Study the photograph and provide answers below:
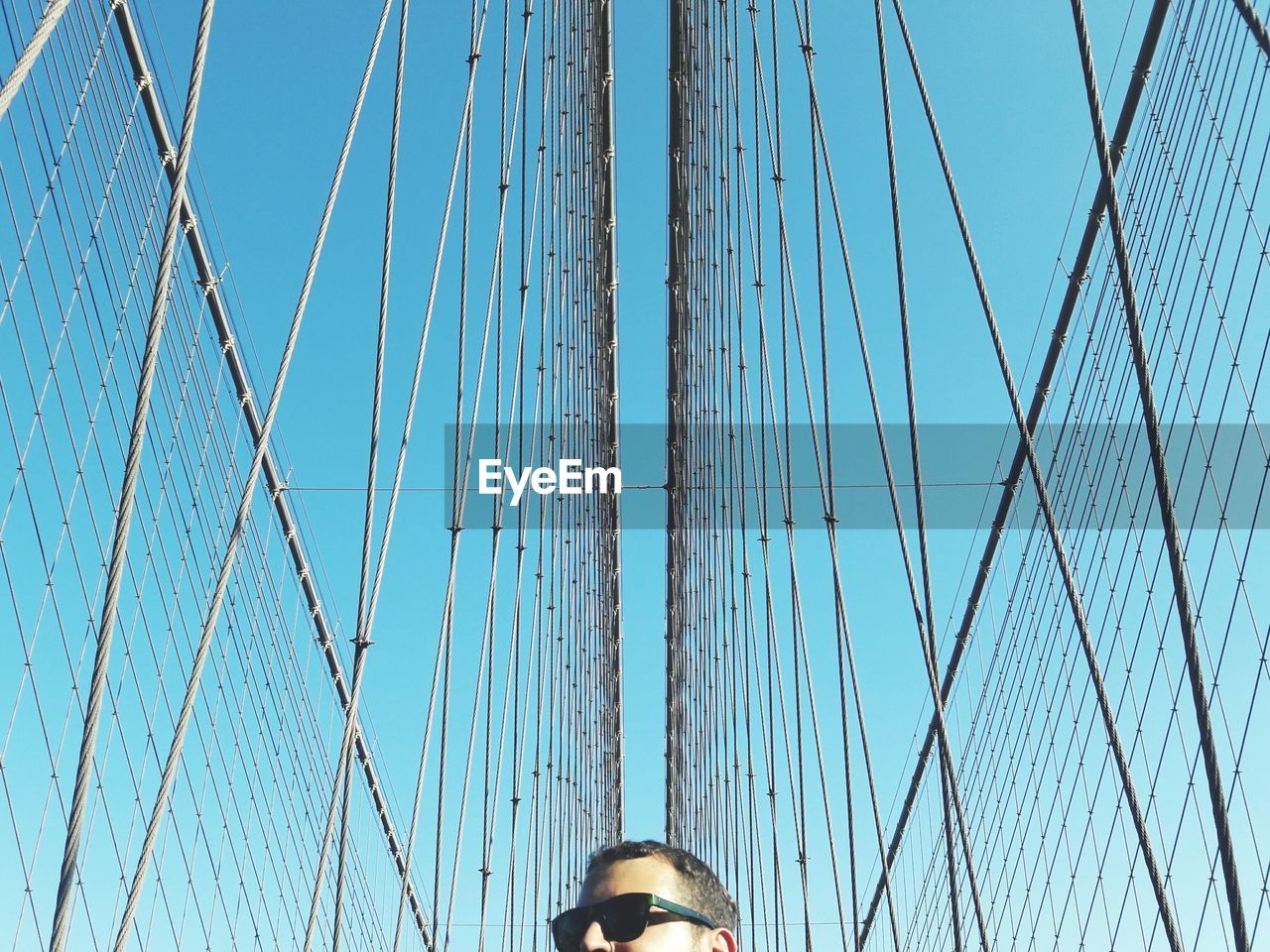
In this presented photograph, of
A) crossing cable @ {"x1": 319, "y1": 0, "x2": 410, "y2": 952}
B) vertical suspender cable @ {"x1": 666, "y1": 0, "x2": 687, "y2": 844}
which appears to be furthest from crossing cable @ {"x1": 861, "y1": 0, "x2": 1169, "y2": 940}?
vertical suspender cable @ {"x1": 666, "y1": 0, "x2": 687, "y2": 844}

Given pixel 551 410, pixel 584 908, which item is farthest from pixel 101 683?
pixel 551 410

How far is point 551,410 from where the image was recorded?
8.23 m

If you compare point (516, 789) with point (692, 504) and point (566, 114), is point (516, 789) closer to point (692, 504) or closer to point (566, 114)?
point (566, 114)

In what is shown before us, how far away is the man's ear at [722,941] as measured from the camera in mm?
1120

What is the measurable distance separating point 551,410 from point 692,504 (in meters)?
3.94

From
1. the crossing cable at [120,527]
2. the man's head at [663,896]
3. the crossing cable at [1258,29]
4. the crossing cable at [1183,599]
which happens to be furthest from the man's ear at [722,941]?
the crossing cable at [1258,29]

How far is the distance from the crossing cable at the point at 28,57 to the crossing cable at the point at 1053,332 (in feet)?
5.50

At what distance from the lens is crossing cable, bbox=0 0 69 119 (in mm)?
1481

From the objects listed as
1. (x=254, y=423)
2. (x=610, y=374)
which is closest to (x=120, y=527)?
(x=254, y=423)

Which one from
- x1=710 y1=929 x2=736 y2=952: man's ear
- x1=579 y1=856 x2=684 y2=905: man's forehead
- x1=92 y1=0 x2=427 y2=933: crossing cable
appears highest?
x1=92 y1=0 x2=427 y2=933: crossing cable

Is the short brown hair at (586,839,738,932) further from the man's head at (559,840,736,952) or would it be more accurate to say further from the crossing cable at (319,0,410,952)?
the crossing cable at (319,0,410,952)

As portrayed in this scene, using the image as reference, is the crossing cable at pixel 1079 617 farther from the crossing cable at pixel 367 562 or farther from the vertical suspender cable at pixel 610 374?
the vertical suspender cable at pixel 610 374

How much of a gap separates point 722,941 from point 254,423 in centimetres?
659

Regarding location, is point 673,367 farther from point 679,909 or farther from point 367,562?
point 679,909
